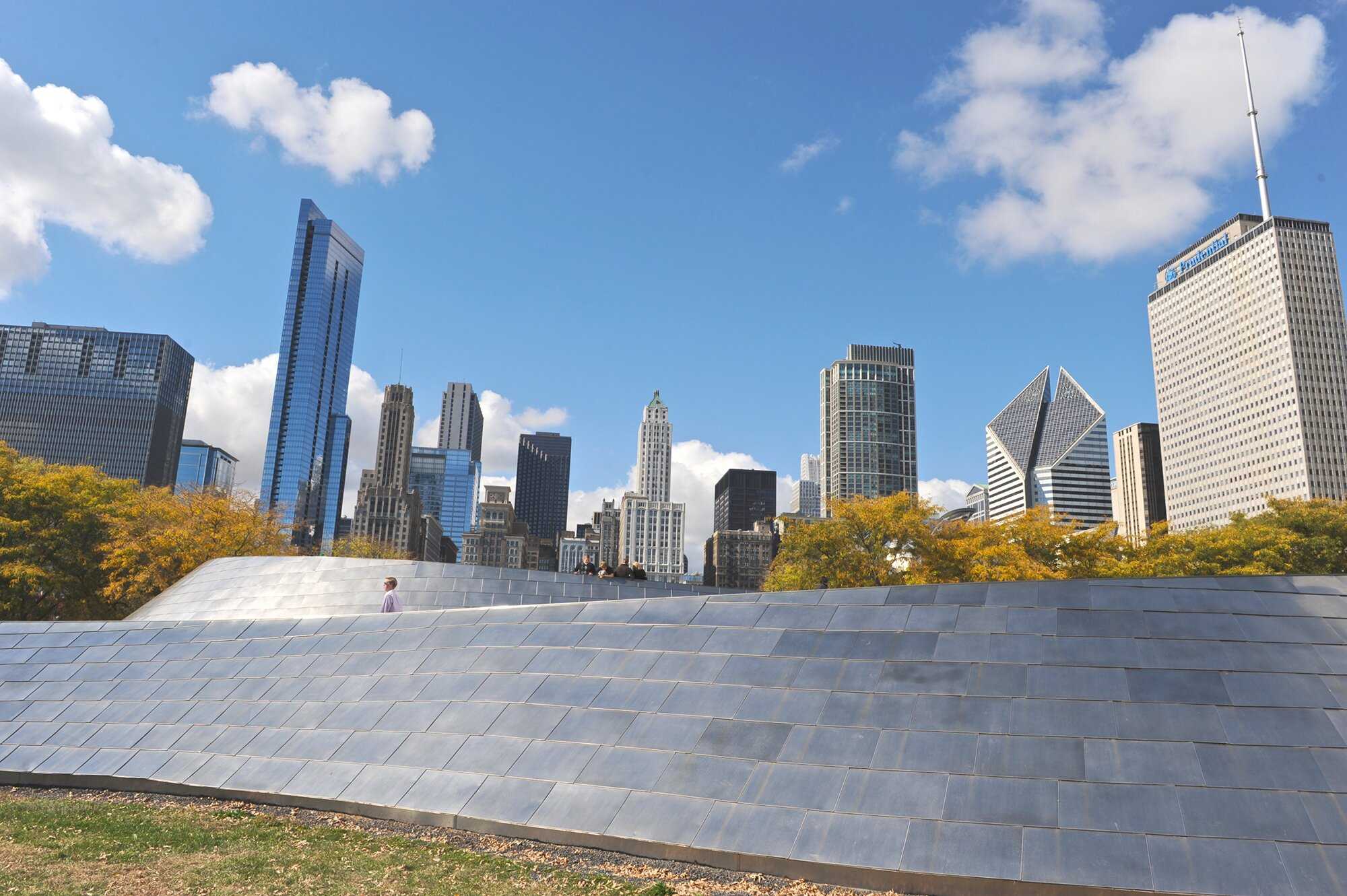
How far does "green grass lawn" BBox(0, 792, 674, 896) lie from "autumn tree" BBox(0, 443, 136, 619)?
3833 cm

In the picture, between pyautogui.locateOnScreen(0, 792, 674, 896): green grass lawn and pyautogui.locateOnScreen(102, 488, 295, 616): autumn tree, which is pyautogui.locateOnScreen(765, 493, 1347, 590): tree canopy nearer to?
pyautogui.locateOnScreen(102, 488, 295, 616): autumn tree

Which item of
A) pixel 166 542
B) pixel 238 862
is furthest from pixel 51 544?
pixel 238 862

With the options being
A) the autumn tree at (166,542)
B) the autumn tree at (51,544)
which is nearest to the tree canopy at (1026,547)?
the autumn tree at (166,542)

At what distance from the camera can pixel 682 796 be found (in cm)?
1090

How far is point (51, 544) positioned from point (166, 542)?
17.4 feet

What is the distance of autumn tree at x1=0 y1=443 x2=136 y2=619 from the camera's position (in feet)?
140

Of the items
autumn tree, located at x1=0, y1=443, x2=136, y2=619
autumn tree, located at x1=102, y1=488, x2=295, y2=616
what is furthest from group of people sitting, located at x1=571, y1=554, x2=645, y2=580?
autumn tree, located at x1=0, y1=443, x2=136, y2=619

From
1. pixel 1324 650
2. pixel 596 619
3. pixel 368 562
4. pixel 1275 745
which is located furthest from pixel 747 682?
pixel 368 562

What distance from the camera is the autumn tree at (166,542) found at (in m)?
45.0

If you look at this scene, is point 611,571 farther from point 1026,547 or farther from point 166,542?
point 166,542

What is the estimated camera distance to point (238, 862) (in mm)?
9945

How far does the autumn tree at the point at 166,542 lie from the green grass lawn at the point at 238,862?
106ft

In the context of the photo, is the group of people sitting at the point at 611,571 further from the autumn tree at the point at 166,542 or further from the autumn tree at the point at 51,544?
the autumn tree at the point at 51,544

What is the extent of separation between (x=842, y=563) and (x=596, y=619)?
35884 mm
